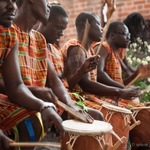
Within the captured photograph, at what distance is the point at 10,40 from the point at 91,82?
159cm

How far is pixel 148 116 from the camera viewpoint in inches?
165

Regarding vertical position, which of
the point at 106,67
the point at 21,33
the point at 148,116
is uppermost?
the point at 21,33

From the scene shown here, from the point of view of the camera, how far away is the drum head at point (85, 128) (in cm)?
259

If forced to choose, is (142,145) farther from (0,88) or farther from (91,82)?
(0,88)

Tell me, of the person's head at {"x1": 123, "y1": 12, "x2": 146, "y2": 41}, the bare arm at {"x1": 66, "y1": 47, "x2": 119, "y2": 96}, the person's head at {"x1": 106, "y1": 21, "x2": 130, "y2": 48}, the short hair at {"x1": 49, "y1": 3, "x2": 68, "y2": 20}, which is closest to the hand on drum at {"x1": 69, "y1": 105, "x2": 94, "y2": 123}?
the bare arm at {"x1": 66, "y1": 47, "x2": 119, "y2": 96}

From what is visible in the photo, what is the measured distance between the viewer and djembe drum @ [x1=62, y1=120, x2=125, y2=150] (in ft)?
8.55

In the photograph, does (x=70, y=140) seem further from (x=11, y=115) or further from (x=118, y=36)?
(x=118, y=36)

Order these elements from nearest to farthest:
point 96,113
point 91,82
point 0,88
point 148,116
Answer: point 0,88
point 96,113
point 91,82
point 148,116

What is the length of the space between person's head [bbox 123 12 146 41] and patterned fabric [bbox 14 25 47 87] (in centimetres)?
350

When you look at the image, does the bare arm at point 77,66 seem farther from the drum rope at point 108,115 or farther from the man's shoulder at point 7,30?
the man's shoulder at point 7,30

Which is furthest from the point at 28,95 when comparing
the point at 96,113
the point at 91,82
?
the point at 91,82

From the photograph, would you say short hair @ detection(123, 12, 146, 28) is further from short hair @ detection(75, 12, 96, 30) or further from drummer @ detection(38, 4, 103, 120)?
drummer @ detection(38, 4, 103, 120)

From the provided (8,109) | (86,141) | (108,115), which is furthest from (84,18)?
(8,109)

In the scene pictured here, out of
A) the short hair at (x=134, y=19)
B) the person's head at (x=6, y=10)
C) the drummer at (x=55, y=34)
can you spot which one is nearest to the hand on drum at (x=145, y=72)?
the drummer at (x=55, y=34)
